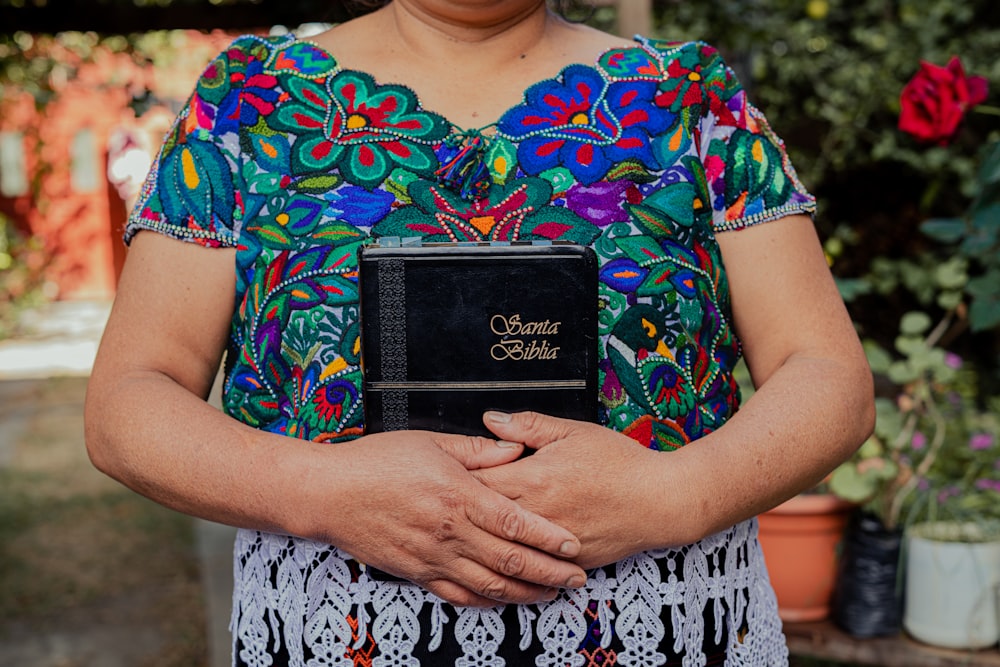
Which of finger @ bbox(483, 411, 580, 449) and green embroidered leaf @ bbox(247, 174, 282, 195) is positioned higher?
green embroidered leaf @ bbox(247, 174, 282, 195)

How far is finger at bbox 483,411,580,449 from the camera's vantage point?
1.11 metres

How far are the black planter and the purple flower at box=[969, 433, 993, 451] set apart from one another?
488mm

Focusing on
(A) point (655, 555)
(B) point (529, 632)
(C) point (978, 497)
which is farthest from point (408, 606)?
(C) point (978, 497)

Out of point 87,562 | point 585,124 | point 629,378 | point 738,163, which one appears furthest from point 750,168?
point 87,562

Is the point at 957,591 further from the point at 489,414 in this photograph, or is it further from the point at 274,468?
the point at 274,468

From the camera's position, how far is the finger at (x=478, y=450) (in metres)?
1.11

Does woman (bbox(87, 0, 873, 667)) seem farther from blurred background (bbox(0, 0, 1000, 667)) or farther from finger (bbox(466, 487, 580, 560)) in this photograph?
blurred background (bbox(0, 0, 1000, 667))

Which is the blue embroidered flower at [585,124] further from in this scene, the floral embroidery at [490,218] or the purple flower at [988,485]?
the purple flower at [988,485]

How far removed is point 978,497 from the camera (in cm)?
260

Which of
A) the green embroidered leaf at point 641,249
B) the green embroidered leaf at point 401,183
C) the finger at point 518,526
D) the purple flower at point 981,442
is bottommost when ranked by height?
the finger at point 518,526

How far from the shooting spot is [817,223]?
4.96 meters

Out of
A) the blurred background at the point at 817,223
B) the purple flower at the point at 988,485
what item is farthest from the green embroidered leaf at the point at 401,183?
the purple flower at the point at 988,485

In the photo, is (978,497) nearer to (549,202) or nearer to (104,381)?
(549,202)

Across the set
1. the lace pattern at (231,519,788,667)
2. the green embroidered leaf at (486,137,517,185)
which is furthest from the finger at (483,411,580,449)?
the green embroidered leaf at (486,137,517,185)
